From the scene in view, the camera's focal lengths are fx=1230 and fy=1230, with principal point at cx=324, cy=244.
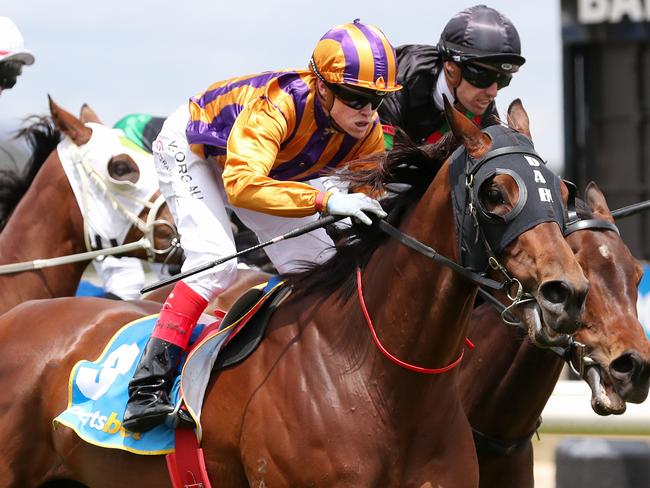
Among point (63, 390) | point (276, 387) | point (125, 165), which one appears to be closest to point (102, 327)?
point (63, 390)

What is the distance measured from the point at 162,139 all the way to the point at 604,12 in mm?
7035

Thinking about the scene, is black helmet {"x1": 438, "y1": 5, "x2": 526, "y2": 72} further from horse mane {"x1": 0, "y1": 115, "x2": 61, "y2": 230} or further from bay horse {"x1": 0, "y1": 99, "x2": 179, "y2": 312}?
horse mane {"x1": 0, "y1": 115, "x2": 61, "y2": 230}

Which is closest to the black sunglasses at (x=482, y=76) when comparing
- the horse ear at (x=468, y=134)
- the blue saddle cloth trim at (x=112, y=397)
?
the horse ear at (x=468, y=134)

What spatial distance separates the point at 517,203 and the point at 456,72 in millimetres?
1606

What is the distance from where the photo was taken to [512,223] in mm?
3420

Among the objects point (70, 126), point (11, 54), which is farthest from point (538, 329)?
point (70, 126)

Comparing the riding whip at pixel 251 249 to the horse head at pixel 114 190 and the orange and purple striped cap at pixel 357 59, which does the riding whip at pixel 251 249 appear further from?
the horse head at pixel 114 190

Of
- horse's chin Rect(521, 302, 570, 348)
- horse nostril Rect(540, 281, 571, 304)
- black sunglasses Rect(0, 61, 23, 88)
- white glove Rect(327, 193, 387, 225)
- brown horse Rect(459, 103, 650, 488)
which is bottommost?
brown horse Rect(459, 103, 650, 488)

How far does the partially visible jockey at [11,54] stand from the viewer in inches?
223

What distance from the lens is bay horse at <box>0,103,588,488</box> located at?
3641mm

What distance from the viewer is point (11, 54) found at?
18.6 feet

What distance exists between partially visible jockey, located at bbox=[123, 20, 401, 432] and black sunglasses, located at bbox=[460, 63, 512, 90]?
55 cm

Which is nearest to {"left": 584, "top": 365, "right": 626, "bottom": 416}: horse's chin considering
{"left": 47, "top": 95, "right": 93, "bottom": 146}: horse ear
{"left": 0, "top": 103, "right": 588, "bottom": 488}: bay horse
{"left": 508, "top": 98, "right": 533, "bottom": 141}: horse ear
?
{"left": 0, "top": 103, "right": 588, "bottom": 488}: bay horse

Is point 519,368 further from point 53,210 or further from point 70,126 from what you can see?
point 70,126
